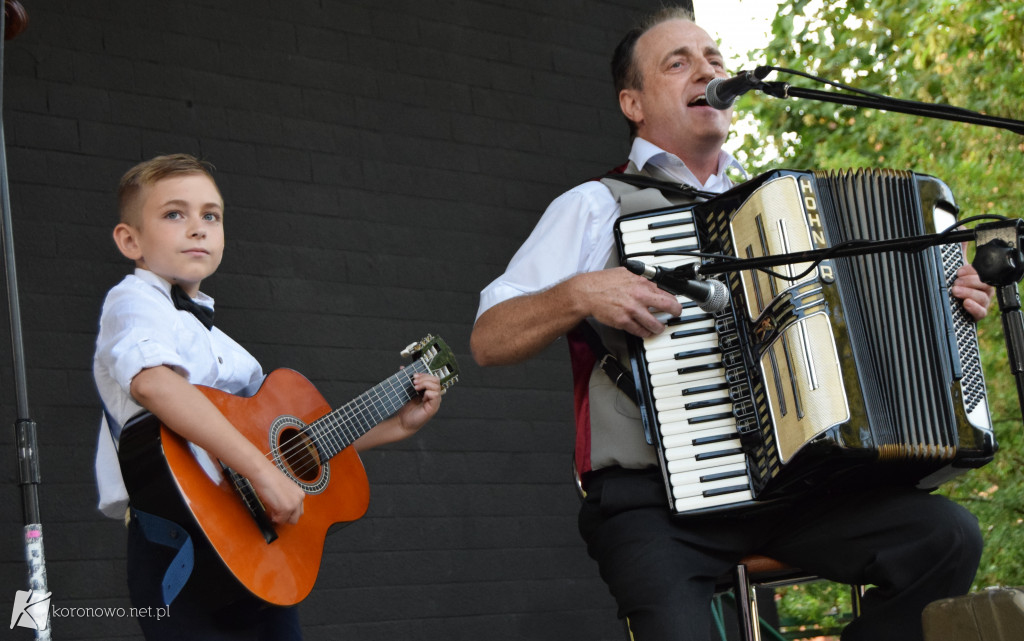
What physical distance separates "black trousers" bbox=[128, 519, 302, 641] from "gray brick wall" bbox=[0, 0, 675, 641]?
1018 mm

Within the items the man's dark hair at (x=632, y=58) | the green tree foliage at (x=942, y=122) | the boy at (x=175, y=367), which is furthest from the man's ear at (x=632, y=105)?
the green tree foliage at (x=942, y=122)

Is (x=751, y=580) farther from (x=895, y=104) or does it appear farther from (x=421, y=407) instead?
(x=895, y=104)

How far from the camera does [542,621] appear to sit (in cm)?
352

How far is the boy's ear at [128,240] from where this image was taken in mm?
2209

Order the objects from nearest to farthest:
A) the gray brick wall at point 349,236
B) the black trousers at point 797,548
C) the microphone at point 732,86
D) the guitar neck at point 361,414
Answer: the microphone at point 732,86
the black trousers at point 797,548
the guitar neck at point 361,414
the gray brick wall at point 349,236

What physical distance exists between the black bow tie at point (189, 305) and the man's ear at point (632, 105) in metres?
1.03

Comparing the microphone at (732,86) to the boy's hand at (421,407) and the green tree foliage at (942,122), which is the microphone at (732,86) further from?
the green tree foliage at (942,122)

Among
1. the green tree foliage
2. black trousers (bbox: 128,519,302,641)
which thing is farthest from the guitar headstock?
the green tree foliage

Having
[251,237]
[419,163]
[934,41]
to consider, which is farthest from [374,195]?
[934,41]

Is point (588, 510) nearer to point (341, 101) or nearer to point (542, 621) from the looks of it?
point (542, 621)

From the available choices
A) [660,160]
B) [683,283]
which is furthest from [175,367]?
[660,160]

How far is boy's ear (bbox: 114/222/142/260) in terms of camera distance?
2.21 metres

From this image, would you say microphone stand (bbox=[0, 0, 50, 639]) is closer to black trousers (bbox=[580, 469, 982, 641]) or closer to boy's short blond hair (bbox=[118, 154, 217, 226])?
boy's short blond hair (bbox=[118, 154, 217, 226])

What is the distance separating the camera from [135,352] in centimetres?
197
